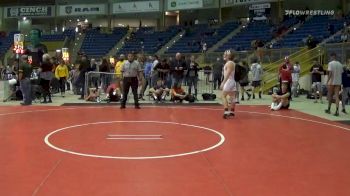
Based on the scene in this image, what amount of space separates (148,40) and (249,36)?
11.1m

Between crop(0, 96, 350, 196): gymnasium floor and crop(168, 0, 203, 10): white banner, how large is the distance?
28.7 m

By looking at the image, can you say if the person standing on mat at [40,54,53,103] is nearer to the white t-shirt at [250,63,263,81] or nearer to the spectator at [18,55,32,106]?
the spectator at [18,55,32,106]

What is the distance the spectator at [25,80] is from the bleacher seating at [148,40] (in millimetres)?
24807

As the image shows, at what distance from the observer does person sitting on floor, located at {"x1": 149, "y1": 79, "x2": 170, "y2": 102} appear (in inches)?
670

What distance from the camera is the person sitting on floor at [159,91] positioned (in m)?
17.0

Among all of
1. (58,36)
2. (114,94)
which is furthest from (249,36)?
(114,94)

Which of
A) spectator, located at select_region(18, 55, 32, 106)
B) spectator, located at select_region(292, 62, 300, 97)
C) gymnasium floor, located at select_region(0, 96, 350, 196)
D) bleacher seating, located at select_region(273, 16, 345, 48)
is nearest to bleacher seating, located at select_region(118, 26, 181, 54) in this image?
bleacher seating, located at select_region(273, 16, 345, 48)

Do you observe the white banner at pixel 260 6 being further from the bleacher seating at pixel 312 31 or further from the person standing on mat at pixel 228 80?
the person standing on mat at pixel 228 80

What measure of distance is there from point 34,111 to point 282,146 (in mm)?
8391

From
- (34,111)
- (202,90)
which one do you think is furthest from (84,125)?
(202,90)

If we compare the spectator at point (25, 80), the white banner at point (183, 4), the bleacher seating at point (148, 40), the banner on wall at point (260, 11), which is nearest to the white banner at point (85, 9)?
the bleacher seating at point (148, 40)

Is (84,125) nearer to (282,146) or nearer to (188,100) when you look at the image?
(282,146)

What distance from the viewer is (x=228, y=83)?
12125 millimetres

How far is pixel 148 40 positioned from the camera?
141 ft
